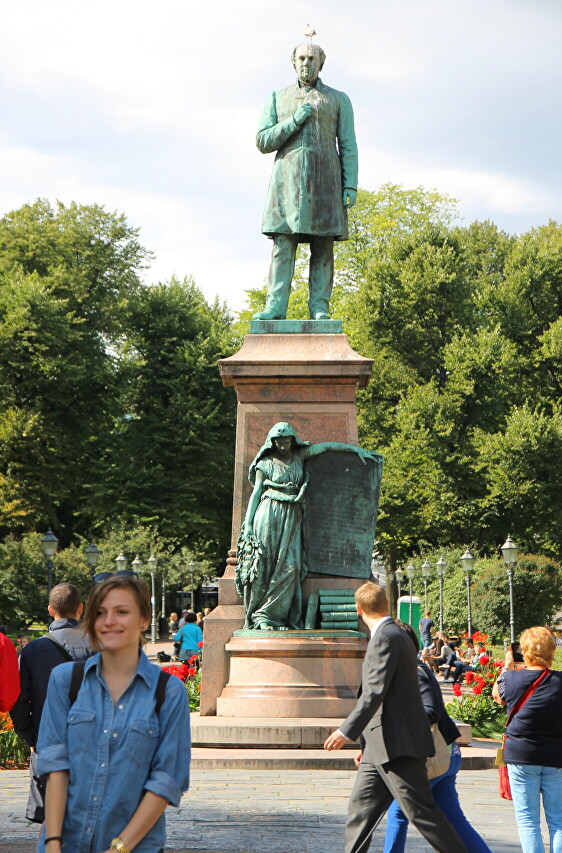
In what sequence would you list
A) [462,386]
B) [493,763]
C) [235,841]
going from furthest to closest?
[462,386], [493,763], [235,841]

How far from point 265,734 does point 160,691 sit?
7.19 m

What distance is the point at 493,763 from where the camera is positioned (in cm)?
1107

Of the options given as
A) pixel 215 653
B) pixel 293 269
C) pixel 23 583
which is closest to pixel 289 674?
pixel 215 653

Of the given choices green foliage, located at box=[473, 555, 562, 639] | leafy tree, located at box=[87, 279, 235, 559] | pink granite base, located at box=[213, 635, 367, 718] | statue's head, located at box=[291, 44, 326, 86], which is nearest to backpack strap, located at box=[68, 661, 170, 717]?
pink granite base, located at box=[213, 635, 367, 718]

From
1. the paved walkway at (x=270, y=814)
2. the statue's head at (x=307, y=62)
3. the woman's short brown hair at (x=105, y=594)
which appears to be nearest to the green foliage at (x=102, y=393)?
the statue's head at (x=307, y=62)

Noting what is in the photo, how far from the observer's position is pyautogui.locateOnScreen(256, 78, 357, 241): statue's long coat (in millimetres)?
13633

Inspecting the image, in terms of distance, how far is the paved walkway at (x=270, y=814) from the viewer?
7.41m

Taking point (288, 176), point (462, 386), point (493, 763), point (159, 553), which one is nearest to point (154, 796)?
point (493, 763)

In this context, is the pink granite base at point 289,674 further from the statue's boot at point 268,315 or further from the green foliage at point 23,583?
the green foliage at point 23,583

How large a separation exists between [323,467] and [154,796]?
8787 mm

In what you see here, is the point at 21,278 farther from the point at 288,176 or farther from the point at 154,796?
the point at 154,796

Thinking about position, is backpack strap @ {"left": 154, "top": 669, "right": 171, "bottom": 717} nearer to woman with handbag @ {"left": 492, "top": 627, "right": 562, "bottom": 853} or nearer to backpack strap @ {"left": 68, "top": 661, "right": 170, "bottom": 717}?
backpack strap @ {"left": 68, "top": 661, "right": 170, "bottom": 717}

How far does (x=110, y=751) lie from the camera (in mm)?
3789

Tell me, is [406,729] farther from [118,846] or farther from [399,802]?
[118,846]
